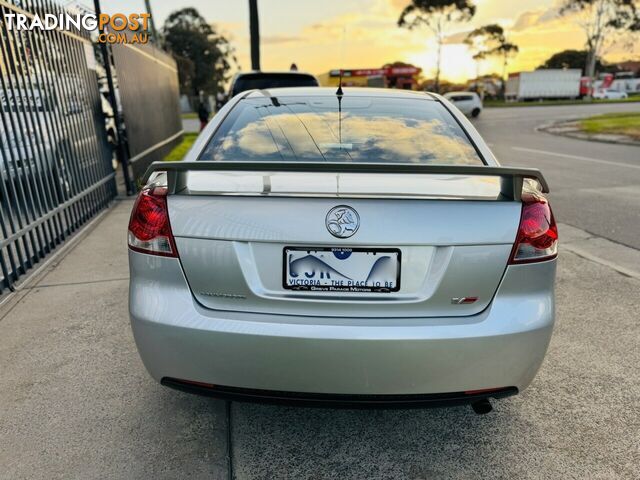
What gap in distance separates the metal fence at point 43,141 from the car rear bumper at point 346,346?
9.48 ft

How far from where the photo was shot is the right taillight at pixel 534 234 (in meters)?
1.87

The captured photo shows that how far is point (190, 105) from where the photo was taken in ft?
198

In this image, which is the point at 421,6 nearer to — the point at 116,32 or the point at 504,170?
the point at 116,32

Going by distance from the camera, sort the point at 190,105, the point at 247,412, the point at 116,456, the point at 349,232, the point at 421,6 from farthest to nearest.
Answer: the point at 190,105 → the point at 421,6 → the point at 247,412 → the point at 116,456 → the point at 349,232

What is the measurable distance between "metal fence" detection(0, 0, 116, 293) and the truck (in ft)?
172

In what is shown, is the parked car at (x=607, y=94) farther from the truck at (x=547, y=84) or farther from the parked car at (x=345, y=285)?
the parked car at (x=345, y=285)

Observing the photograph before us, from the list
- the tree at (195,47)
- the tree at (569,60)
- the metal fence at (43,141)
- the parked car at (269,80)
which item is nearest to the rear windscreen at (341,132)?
the metal fence at (43,141)

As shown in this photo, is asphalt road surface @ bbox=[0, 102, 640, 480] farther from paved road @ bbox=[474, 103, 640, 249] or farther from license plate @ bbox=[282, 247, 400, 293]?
paved road @ bbox=[474, 103, 640, 249]

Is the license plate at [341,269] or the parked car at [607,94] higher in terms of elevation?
the license plate at [341,269]

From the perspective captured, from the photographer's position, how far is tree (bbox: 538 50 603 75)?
85.4 meters

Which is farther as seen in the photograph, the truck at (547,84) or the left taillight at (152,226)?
the truck at (547,84)

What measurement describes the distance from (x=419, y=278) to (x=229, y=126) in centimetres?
142

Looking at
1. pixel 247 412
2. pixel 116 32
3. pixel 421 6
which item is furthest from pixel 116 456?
pixel 421 6

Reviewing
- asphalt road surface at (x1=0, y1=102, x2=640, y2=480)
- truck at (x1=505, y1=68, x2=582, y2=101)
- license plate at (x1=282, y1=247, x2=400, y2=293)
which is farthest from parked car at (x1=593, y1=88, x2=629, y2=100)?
license plate at (x1=282, y1=247, x2=400, y2=293)
